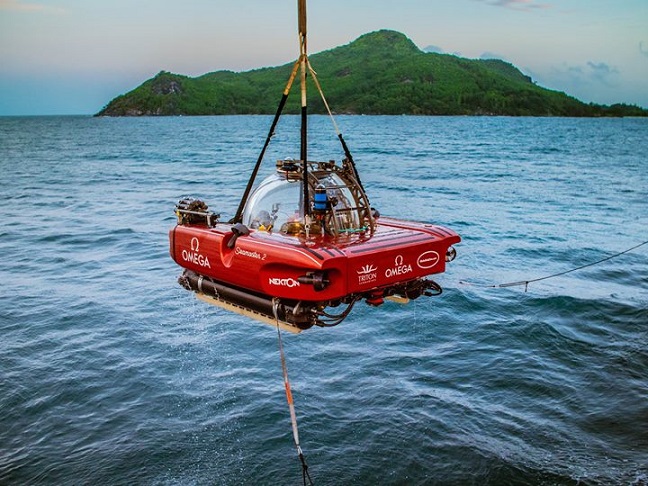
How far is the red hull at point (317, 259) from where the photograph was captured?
315 inches

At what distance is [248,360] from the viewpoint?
44.3 ft

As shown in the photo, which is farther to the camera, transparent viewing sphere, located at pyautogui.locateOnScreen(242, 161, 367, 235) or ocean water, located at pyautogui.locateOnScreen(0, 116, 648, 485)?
ocean water, located at pyautogui.locateOnScreen(0, 116, 648, 485)

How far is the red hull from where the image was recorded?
7.99m

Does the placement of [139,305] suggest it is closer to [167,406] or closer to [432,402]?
[167,406]

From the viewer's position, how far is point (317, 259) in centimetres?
779

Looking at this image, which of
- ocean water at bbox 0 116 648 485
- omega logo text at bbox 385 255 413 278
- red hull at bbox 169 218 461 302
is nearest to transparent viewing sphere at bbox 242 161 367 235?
red hull at bbox 169 218 461 302

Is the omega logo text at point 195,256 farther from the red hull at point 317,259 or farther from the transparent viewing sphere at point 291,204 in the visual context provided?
the transparent viewing sphere at point 291,204

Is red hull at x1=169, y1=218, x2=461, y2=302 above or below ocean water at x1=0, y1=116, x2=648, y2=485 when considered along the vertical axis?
above

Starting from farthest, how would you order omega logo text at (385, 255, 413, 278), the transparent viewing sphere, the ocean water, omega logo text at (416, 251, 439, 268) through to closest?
the ocean water < the transparent viewing sphere < omega logo text at (416, 251, 439, 268) < omega logo text at (385, 255, 413, 278)

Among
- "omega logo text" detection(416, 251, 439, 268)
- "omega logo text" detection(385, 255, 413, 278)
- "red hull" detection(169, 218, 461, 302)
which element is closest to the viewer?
"red hull" detection(169, 218, 461, 302)

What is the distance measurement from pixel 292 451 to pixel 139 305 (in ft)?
25.0

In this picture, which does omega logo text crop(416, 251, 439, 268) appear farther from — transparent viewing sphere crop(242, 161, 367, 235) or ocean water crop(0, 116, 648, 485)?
ocean water crop(0, 116, 648, 485)

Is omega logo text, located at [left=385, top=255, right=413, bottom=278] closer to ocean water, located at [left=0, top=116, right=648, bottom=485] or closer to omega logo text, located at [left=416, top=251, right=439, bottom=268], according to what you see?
omega logo text, located at [left=416, top=251, right=439, bottom=268]

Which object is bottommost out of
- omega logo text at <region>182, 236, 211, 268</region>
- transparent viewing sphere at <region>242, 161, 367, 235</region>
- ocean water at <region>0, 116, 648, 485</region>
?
ocean water at <region>0, 116, 648, 485</region>
